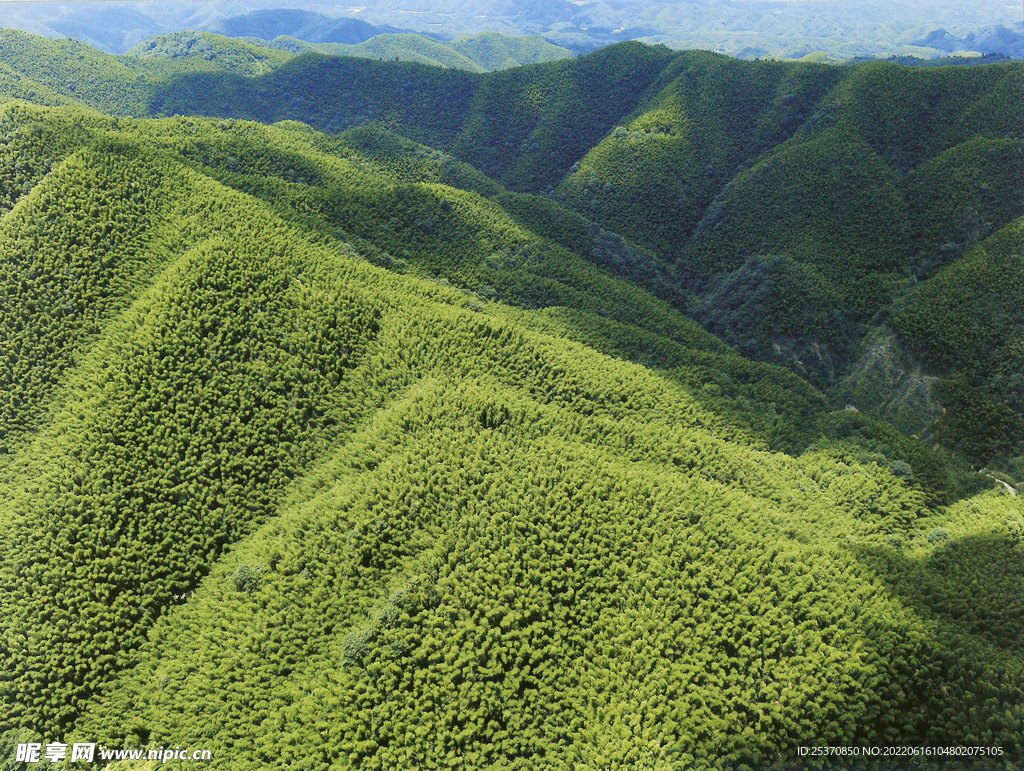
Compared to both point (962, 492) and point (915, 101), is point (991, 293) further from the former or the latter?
point (915, 101)

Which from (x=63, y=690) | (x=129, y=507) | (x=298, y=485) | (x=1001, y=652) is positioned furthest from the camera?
(x=298, y=485)

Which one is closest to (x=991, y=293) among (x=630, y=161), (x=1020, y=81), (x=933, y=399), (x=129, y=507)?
(x=933, y=399)

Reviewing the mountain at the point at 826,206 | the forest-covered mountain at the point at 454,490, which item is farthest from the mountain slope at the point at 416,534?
the mountain at the point at 826,206

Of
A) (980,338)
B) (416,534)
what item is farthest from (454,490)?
(980,338)

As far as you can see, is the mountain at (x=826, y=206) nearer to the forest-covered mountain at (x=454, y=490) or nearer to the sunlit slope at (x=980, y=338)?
the sunlit slope at (x=980, y=338)

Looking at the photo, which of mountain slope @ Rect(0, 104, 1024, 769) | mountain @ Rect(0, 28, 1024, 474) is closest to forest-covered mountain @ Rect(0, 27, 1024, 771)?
mountain slope @ Rect(0, 104, 1024, 769)
